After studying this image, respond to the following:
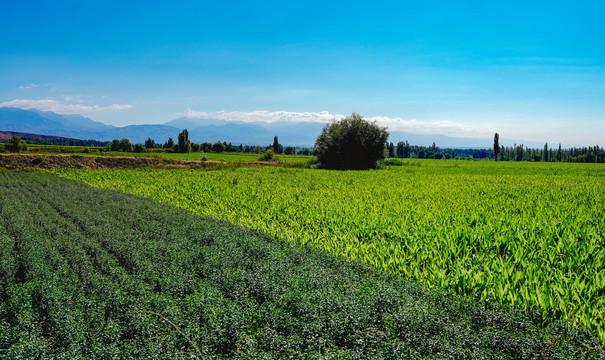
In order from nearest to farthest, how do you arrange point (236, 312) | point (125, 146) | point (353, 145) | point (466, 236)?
point (236, 312) < point (466, 236) < point (353, 145) < point (125, 146)

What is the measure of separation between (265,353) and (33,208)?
1493cm

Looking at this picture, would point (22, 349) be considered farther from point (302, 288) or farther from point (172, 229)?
point (172, 229)

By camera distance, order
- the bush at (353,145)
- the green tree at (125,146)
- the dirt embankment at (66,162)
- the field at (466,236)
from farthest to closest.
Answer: the green tree at (125,146), the bush at (353,145), the dirt embankment at (66,162), the field at (466,236)

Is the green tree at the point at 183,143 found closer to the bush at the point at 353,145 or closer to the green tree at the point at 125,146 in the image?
the green tree at the point at 125,146

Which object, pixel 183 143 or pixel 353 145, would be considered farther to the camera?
pixel 183 143

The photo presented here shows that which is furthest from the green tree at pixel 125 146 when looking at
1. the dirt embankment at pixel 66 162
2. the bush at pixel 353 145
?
the bush at pixel 353 145

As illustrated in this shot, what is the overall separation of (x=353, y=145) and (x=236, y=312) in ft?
153

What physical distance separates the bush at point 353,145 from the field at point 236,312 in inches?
1686

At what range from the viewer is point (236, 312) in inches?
201

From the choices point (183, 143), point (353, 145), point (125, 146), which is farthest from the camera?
point (183, 143)

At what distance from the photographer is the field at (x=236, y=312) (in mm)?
4477

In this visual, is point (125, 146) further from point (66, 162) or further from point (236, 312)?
point (236, 312)

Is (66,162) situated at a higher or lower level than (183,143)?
lower

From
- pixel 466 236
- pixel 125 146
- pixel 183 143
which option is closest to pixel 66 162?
pixel 466 236
